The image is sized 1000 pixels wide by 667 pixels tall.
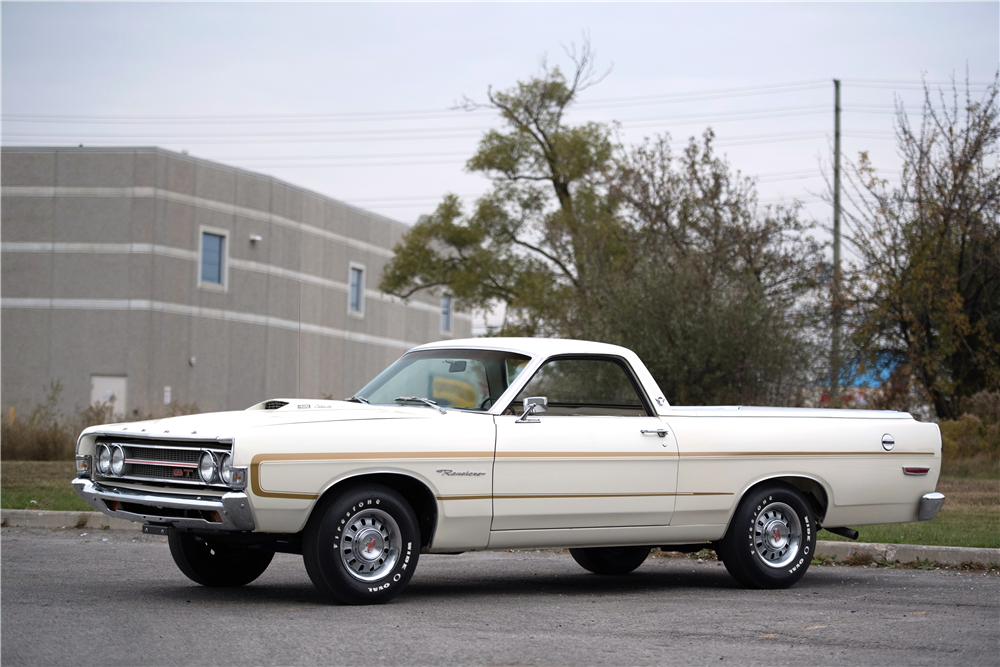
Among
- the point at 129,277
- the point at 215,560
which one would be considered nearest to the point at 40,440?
the point at 215,560

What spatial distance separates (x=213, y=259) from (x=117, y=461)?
39.8 metres

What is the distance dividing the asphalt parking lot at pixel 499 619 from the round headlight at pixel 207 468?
0.77m

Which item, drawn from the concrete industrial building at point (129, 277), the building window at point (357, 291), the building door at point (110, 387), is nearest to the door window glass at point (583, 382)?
the concrete industrial building at point (129, 277)

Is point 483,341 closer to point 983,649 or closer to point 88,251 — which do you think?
point 983,649

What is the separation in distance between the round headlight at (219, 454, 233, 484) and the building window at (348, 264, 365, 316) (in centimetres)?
4754

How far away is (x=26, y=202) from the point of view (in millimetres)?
43250

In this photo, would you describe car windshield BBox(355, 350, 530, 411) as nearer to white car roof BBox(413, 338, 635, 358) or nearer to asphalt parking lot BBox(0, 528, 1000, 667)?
white car roof BBox(413, 338, 635, 358)

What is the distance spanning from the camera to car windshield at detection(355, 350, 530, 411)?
8.04m

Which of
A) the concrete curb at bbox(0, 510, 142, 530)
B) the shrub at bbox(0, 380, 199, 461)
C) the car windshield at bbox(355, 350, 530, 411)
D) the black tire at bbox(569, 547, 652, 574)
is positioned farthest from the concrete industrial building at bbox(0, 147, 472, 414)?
the car windshield at bbox(355, 350, 530, 411)

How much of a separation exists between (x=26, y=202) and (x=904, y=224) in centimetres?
3166

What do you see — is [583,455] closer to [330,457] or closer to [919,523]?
[330,457]

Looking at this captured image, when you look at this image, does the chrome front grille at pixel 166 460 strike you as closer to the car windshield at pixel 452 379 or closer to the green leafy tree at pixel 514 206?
the car windshield at pixel 452 379

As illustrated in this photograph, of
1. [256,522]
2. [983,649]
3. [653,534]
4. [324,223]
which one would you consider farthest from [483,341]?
[324,223]


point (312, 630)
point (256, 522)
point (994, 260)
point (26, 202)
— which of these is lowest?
point (312, 630)
